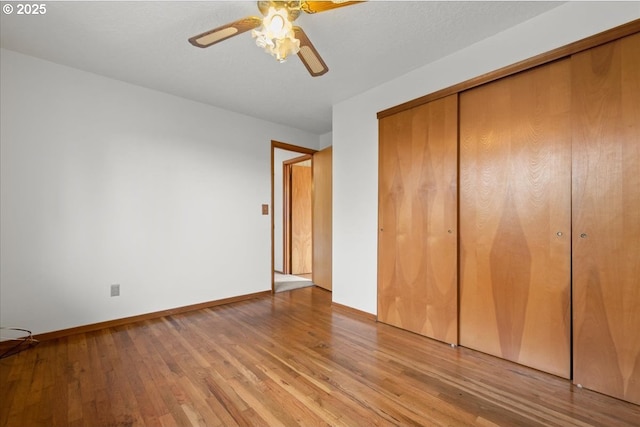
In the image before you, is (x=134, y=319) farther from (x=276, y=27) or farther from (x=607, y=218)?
(x=607, y=218)

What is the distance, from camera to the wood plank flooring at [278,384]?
145cm

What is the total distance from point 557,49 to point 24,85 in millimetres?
4097

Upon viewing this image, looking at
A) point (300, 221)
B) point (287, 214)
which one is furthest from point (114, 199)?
point (300, 221)

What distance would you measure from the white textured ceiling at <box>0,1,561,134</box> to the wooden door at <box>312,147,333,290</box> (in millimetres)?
1356

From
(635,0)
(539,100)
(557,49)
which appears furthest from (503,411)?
(635,0)

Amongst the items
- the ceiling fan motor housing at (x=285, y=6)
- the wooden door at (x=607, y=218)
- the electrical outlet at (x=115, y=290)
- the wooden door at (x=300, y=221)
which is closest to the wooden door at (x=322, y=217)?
the wooden door at (x=300, y=221)

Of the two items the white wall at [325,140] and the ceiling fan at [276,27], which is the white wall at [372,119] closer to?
the white wall at [325,140]

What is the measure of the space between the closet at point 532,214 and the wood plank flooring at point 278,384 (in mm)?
249

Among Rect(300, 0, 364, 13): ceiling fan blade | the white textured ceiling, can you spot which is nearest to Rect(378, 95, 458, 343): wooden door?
the white textured ceiling

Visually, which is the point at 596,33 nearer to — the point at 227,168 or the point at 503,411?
the point at 503,411

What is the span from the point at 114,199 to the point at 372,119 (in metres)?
2.76

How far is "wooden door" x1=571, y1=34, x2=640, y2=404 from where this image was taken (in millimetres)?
1526

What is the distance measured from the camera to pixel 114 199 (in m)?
2.71

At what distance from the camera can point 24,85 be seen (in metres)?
2.31
